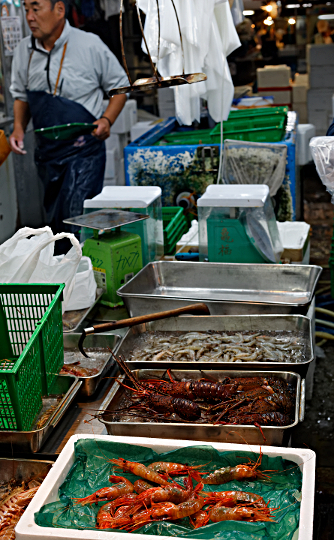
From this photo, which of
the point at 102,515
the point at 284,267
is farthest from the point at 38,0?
the point at 102,515

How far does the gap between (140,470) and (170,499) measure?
0.42 feet

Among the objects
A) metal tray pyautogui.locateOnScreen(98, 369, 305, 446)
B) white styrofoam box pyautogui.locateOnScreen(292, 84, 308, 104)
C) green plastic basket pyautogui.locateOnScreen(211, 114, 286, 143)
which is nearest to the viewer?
metal tray pyautogui.locateOnScreen(98, 369, 305, 446)

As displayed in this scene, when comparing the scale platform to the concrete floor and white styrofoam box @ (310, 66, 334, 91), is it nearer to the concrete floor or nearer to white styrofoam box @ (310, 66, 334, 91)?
the concrete floor

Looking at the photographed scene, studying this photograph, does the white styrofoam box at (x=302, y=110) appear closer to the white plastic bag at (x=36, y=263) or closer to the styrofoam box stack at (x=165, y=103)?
the styrofoam box stack at (x=165, y=103)

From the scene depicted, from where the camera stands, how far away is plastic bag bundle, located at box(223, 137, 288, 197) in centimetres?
520

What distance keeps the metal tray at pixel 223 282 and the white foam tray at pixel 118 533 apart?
3.45ft

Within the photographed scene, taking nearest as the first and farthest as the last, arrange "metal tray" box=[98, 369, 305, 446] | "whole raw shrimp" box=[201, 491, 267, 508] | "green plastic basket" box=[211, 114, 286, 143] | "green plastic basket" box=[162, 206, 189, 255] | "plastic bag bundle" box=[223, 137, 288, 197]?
"whole raw shrimp" box=[201, 491, 267, 508] < "metal tray" box=[98, 369, 305, 446] < "green plastic basket" box=[162, 206, 189, 255] < "plastic bag bundle" box=[223, 137, 288, 197] < "green plastic basket" box=[211, 114, 286, 143]

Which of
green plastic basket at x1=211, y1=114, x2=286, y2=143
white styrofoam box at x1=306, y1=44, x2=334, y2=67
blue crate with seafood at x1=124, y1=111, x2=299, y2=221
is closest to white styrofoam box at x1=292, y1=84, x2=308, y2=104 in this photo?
white styrofoam box at x1=306, y1=44, x2=334, y2=67

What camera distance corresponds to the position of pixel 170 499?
145cm

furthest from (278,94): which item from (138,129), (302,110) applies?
(138,129)

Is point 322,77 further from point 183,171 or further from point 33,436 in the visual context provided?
point 33,436

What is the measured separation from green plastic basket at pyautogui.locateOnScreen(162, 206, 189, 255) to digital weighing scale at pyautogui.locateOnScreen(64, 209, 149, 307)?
31.4 inches

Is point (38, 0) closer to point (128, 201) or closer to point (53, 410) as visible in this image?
point (128, 201)

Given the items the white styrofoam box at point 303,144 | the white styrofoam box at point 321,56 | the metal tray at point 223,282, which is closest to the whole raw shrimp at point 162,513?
the metal tray at point 223,282
